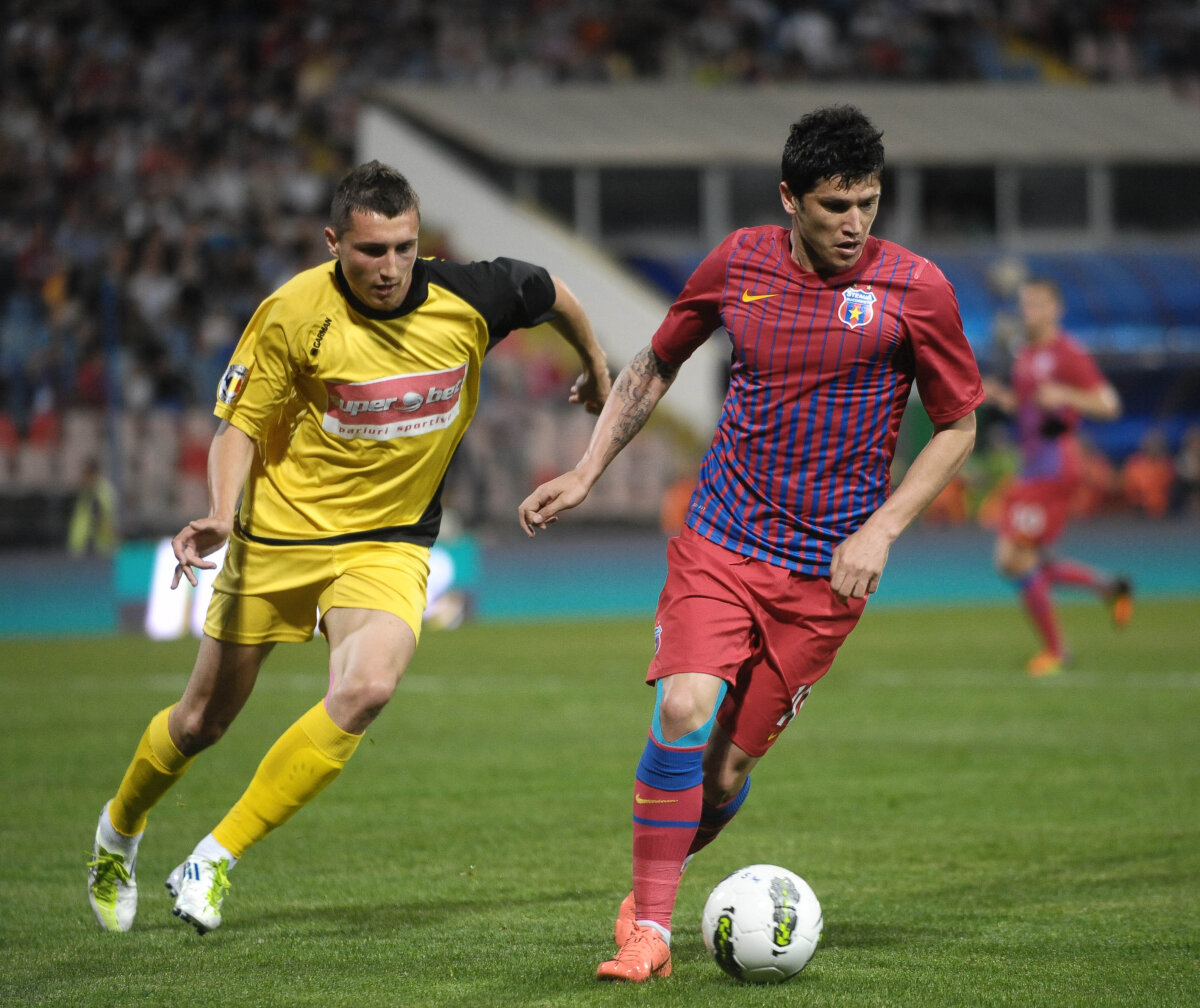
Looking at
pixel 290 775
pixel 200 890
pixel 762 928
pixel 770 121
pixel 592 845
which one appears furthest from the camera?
pixel 770 121

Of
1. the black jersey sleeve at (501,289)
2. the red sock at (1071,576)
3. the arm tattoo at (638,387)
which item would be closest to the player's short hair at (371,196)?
the black jersey sleeve at (501,289)

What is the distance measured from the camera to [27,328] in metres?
17.1

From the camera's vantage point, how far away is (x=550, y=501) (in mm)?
4531

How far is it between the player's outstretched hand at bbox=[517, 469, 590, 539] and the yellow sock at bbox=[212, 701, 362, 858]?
2.78 feet

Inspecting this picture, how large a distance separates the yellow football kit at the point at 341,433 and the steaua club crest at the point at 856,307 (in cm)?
122

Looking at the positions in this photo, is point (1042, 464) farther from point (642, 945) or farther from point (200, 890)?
point (200, 890)

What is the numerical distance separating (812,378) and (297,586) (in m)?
1.71

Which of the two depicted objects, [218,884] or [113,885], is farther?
[113,885]

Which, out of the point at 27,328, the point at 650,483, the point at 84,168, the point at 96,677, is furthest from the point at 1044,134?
the point at 96,677

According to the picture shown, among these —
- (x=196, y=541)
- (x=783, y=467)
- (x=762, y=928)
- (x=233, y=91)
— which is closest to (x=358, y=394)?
(x=196, y=541)

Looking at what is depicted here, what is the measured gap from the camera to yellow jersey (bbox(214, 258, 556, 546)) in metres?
4.92

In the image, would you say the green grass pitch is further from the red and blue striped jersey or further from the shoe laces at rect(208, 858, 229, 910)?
the red and blue striped jersey

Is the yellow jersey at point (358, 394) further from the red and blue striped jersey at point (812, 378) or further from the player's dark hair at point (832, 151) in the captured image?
the player's dark hair at point (832, 151)

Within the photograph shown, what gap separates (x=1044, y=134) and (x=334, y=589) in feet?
80.2
